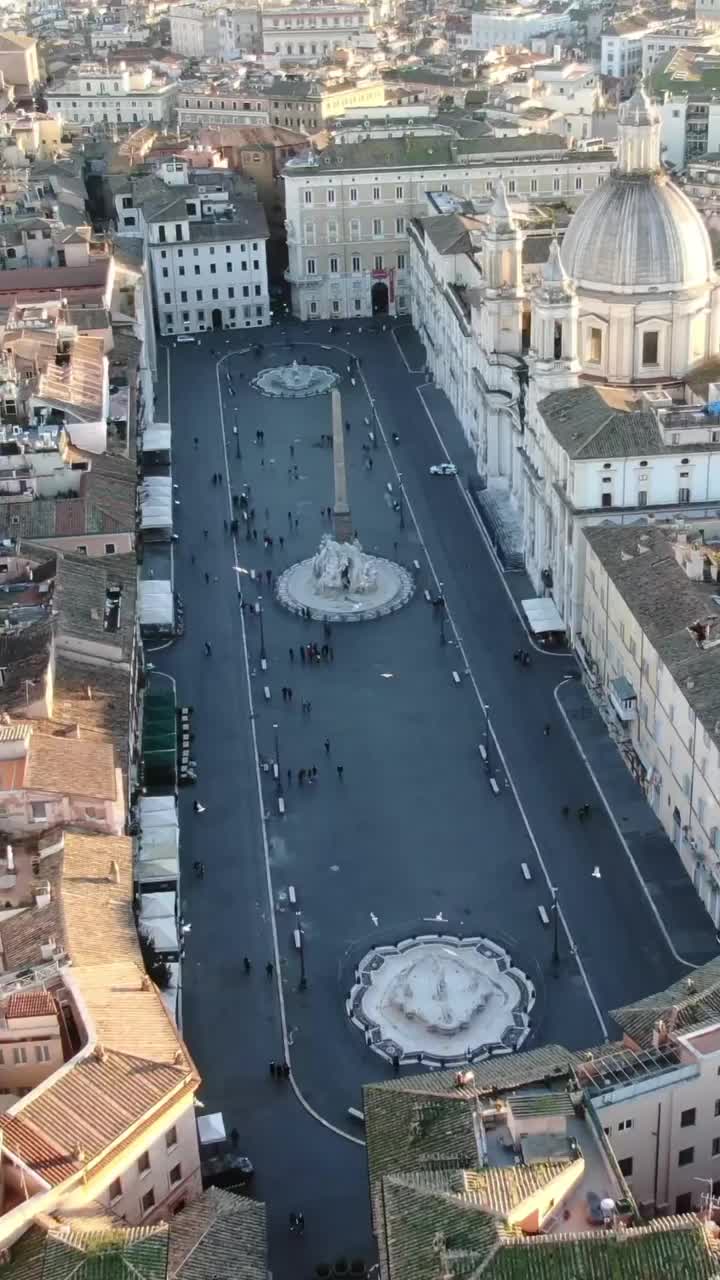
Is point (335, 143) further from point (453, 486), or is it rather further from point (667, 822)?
point (667, 822)

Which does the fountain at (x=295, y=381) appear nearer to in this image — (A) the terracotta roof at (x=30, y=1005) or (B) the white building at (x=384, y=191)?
(B) the white building at (x=384, y=191)

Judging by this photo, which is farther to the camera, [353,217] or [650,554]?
[353,217]

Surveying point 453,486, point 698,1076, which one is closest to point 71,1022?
point 698,1076

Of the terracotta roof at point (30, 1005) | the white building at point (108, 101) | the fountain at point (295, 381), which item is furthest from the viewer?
the white building at point (108, 101)

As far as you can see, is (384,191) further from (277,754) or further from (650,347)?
(277,754)

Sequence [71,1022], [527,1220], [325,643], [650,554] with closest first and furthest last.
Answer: [527,1220] < [71,1022] < [650,554] < [325,643]

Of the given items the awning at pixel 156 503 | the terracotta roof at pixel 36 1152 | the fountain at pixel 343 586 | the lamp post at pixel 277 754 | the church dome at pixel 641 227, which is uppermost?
the church dome at pixel 641 227

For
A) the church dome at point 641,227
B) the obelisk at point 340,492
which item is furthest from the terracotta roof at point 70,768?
the church dome at point 641,227
